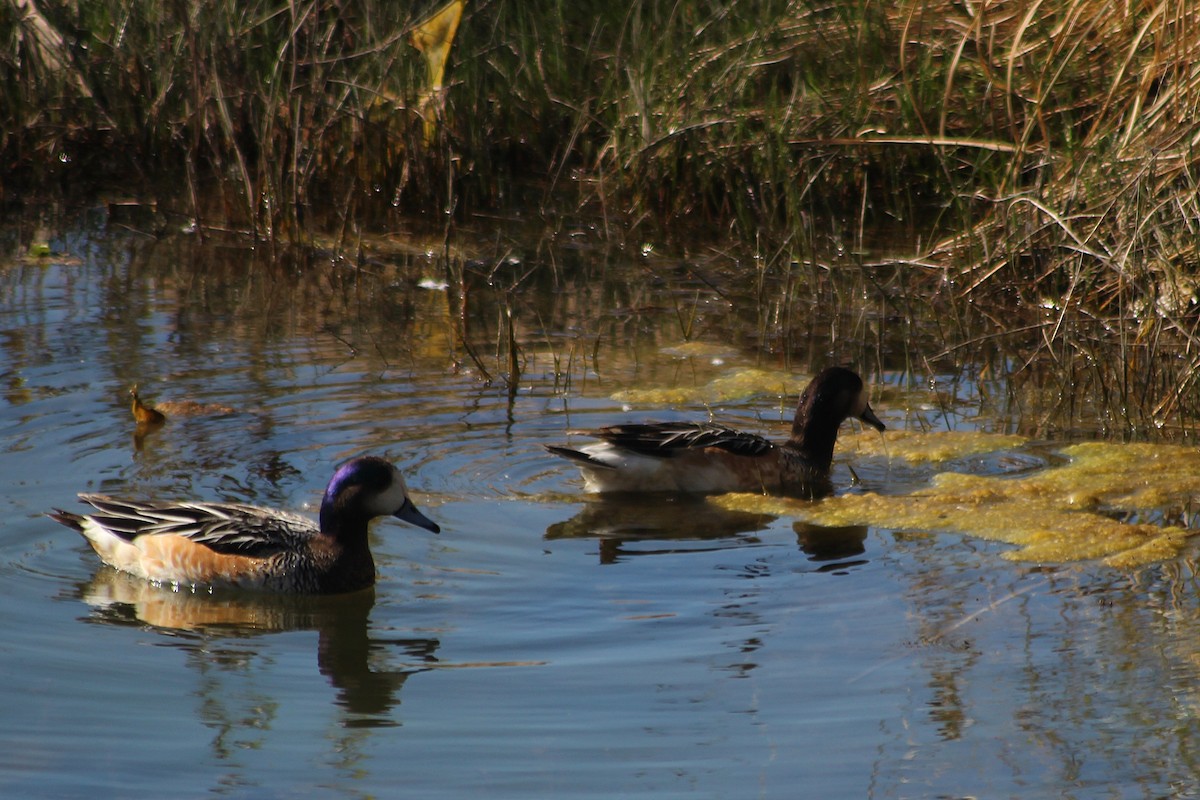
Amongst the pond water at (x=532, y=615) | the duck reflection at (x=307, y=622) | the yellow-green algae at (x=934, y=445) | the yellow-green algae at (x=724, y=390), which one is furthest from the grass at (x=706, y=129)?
the duck reflection at (x=307, y=622)

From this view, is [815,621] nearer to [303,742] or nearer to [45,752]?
[303,742]

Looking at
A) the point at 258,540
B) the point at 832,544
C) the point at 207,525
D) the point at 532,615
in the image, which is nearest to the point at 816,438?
the point at 832,544

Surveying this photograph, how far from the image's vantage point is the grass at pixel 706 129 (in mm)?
10188

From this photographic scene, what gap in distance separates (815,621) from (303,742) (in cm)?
189

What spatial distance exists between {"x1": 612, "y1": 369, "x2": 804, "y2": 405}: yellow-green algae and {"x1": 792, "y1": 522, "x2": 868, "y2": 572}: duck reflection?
178 centimetres

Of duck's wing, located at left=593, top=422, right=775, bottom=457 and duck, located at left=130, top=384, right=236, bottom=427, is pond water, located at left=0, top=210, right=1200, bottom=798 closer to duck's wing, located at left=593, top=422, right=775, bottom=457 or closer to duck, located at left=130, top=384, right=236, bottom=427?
duck, located at left=130, top=384, right=236, bottom=427

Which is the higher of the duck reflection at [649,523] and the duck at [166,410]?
the duck at [166,410]

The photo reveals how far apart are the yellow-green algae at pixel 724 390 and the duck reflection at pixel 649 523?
121 cm

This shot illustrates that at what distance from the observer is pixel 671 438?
763cm

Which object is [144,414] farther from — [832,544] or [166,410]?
[832,544]

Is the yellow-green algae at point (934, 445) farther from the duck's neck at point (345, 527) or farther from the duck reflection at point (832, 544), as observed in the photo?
the duck's neck at point (345, 527)

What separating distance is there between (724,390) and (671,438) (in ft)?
5.30

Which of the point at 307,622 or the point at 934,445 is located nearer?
the point at 307,622

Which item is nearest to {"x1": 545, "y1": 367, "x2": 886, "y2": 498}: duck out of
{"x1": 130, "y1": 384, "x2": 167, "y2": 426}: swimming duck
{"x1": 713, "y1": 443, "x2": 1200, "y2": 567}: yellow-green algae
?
{"x1": 713, "y1": 443, "x2": 1200, "y2": 567}: yellow-green algae
